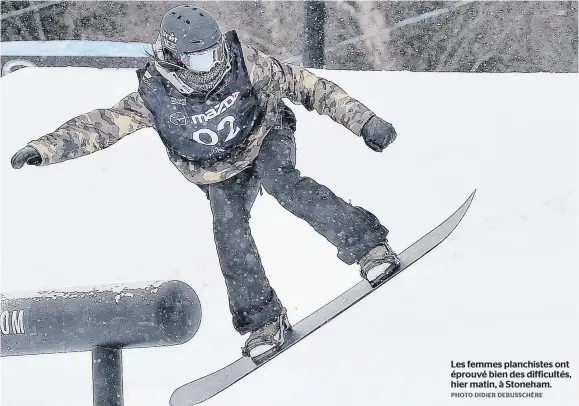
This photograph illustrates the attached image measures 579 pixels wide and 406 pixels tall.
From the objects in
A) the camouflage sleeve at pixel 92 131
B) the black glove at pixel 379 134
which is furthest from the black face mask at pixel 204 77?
the black glove at pixel 379 134

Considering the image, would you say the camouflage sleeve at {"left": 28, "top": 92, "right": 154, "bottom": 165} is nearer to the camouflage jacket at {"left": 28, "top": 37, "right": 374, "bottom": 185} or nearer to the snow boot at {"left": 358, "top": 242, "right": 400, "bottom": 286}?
the camouflage jacket at {"left": 28, "top": 37, "right": 374, "bottom": 185}

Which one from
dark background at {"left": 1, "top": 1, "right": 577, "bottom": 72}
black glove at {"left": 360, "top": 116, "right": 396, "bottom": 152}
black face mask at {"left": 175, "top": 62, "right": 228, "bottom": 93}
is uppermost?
dark background at {"left": 1, "top": 1, "right": 577, "bottom": 72}

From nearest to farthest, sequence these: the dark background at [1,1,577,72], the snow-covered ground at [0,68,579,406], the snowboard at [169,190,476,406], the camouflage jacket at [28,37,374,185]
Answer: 1. the camouflage jacket at [28,37,374,185]
2. the snowboard at [169,190,476,406]
3. the snow-covered ground at [0,68,579,406]
4. the dark background at [1,1,577,72]

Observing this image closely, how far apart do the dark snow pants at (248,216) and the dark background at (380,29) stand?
1.44 m

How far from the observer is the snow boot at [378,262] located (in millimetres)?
1952

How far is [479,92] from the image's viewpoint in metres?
2.43

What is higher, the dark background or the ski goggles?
the dark background

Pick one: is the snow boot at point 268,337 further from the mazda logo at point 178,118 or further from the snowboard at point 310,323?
the mazda logo at point 178,118

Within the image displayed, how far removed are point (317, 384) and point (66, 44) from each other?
1.41 meters

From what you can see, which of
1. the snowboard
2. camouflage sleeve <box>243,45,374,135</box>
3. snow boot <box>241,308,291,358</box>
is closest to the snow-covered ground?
the snowboard

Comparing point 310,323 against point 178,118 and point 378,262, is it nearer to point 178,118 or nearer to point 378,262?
point 378,262

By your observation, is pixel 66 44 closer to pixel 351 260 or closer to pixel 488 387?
pixel 351 260

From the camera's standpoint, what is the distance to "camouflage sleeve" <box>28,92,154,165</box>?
1813 millimetres

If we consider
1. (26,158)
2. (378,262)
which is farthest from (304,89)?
(26,158)
